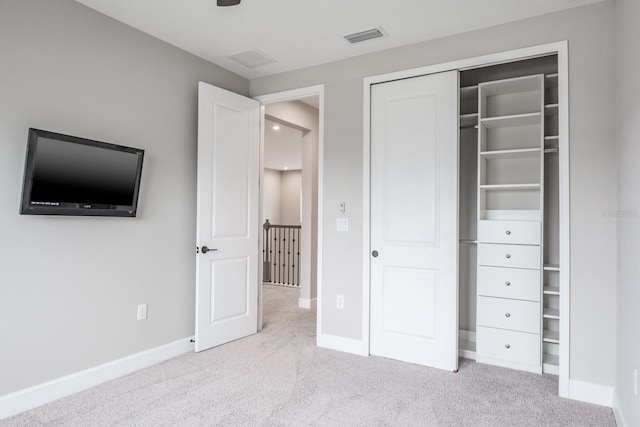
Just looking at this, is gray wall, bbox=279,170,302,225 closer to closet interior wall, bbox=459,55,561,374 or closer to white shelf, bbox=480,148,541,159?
closet interior wall, bbox=459,55,561,374

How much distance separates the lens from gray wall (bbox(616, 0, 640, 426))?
6.34 ft

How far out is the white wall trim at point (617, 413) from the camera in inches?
86.3

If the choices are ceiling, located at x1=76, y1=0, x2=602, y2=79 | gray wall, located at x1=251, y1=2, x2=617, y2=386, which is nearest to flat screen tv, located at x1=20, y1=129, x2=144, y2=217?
ceiling, located at x1=76, y1=0, x2=602, y2=79

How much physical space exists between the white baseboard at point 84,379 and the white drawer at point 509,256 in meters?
2.67

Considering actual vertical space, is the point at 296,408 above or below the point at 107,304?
below

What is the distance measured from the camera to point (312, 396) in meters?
2.64

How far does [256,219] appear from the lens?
4074 millimetres

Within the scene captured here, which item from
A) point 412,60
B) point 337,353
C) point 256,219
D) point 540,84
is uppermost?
point 412,60

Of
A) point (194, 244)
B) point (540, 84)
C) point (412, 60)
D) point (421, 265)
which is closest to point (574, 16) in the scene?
point (540, 84)

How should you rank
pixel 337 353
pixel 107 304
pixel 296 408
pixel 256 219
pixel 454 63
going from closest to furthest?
pixel 296 408 < pixel 107 304 < pixel 454 63 < pixel 337 353 < pixel 256 219

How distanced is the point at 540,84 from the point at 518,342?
6.84 feet

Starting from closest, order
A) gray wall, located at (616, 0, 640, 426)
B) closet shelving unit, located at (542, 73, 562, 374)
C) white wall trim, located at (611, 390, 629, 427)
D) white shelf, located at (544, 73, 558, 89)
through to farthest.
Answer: gray wall, located at (616, 0, 640, 426) < white wall trim, located at (611, 390, 629, 427) < white shelf, located at (544, 73, 558, 89) < closet shelving unit, located at (542, 73, 562, 374)

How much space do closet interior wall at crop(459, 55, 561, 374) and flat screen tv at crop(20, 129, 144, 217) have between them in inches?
112

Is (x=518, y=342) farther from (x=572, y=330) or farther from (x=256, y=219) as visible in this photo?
(x=256, y=219)
